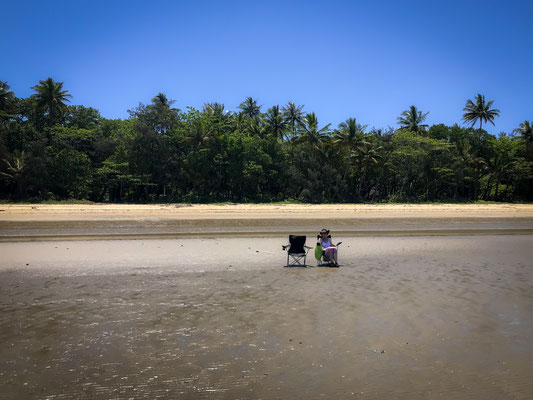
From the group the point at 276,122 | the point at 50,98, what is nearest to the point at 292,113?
the point at 276,122

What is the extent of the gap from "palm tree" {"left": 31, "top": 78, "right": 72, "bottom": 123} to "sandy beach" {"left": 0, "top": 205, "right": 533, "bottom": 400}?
3890 centimetres

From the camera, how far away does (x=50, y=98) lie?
1674 inches

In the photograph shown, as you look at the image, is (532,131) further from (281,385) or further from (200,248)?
(281,385)

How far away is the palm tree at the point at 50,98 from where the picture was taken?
139ft

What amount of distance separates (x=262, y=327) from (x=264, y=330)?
0.11 m

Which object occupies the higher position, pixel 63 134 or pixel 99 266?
pixel 63 134

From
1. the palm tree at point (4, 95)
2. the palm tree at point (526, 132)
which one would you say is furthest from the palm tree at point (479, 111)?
the palm tree at point (4, 95)

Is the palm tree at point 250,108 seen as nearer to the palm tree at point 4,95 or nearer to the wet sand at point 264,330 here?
the palm tree at point 4,95

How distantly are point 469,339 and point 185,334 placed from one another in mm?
3532

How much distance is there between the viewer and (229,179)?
42.5m

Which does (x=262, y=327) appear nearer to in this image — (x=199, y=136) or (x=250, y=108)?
(x=199, y=136)

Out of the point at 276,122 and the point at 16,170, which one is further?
the point at 276,122

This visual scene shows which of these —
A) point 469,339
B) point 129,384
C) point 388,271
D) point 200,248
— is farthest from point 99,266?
point 469,339

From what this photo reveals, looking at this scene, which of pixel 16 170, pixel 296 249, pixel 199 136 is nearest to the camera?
pixel 296 249
